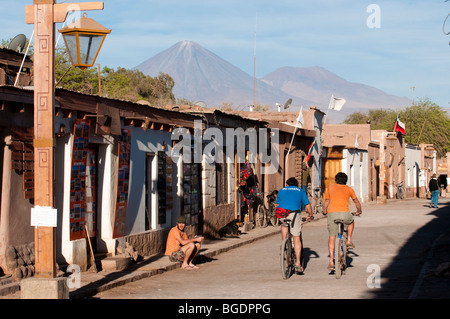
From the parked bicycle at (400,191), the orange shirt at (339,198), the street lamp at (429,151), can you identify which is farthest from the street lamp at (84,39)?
the street lamp at (429,151)

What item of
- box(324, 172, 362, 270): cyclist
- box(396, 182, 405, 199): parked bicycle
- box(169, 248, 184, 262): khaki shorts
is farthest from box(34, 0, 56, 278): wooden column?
box(396, 182, 405, 199): parked bicycle

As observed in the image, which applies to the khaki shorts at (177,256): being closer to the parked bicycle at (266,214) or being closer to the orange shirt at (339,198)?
the orange shirt at (339,198)

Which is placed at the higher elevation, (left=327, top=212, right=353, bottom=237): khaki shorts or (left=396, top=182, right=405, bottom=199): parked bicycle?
(left=327, top=212, right=353, bottom=237): khaki shorts

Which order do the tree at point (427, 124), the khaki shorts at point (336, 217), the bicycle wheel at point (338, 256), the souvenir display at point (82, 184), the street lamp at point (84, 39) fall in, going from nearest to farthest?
the street lamp at point (84, 39) < the bicycle wheel at point (338, 256) < the khaki shorts at point (336, 217) < the souvenir display at point (82, 184) < the tree at point (427, 124)

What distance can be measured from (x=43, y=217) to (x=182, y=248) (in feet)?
16.8

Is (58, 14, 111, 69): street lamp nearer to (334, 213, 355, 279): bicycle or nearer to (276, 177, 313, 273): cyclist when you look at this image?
(276, 177, 313, 273): cyclist

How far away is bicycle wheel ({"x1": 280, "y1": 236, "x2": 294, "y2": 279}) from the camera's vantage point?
39.1 feet

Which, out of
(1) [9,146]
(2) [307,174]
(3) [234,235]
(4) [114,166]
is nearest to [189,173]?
(3) [234,235]

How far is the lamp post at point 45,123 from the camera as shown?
920 cm

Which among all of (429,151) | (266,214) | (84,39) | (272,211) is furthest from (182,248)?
(429,151)

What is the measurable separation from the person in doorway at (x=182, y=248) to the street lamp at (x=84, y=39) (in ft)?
17.6

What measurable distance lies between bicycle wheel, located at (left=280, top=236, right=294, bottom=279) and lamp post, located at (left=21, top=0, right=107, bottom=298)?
4.27 metres

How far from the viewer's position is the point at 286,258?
12086mm
